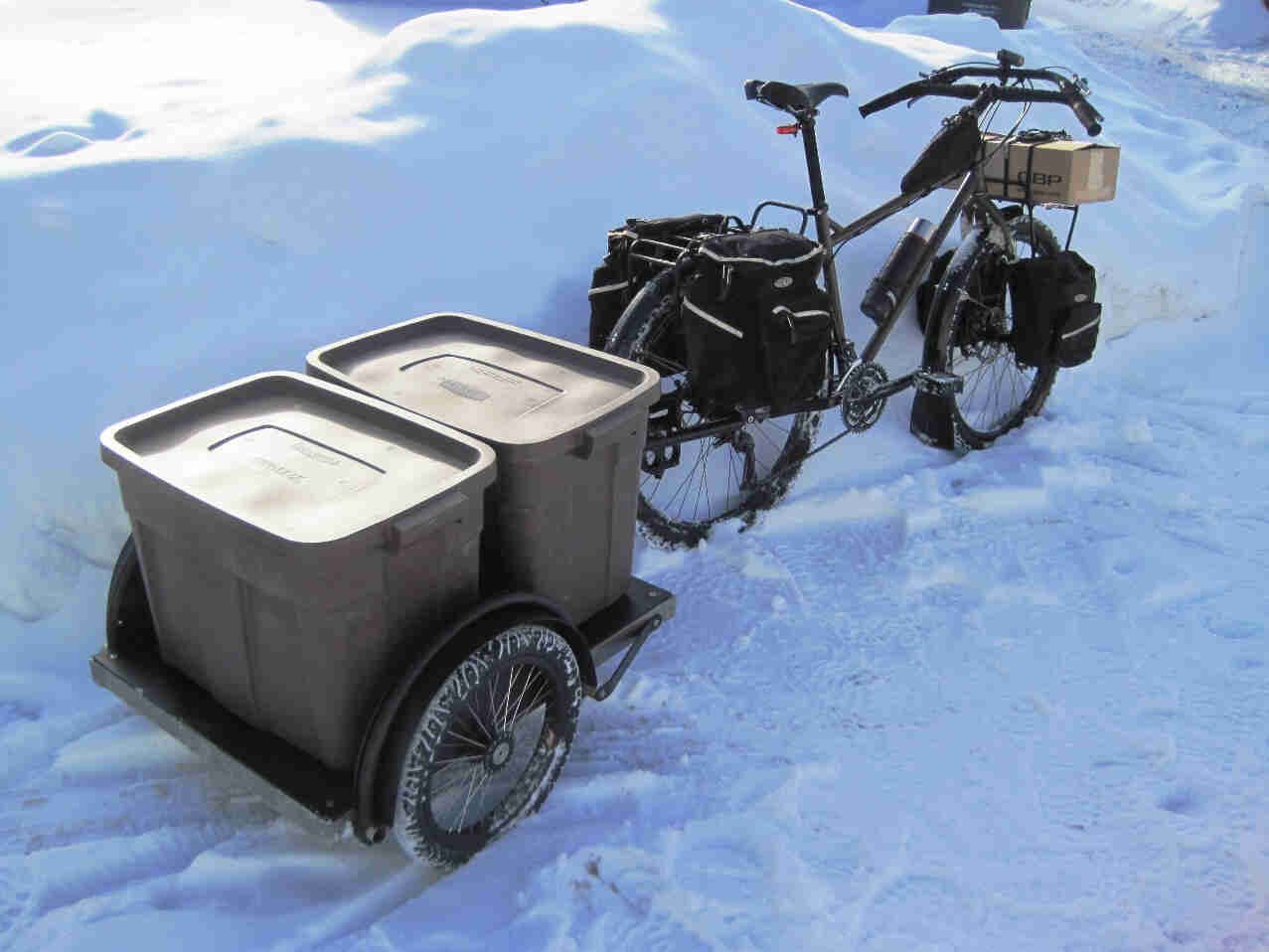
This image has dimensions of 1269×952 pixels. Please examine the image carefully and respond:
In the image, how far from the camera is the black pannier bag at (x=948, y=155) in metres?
3.82

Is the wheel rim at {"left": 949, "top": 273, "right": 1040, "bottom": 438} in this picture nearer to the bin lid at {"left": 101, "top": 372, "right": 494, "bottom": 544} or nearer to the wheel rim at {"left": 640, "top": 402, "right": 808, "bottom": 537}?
the wheel rim at {"left": 640, "top": 402, "right": 808, "bottom": 537}

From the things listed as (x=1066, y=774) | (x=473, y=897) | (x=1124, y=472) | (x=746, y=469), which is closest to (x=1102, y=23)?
(x=1124, y=472)

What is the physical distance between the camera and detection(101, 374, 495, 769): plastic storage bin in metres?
1.93

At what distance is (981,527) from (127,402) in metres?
2.71

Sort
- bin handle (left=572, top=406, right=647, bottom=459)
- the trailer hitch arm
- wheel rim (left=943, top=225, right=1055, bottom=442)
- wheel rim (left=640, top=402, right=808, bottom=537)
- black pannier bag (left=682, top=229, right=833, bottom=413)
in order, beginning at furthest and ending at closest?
1. wheel rim (left=943, top=225, right=1055, bottom=442)
2. wheel rim (left=640, top=402, right=808, bottom=537)
3. black pannier bag (left=682, top=229, right=833, bottom=413)
4. the trailer hitch arm
5. bin handle (left=572, top=406, right=647, bottom=459)

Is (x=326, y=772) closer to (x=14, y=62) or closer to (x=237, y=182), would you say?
(x=237, y=182)

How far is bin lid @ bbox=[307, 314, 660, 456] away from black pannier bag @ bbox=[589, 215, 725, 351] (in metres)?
0.58

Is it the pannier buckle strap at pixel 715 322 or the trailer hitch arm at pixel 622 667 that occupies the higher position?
the pannier buckle strap at pixel 715 322

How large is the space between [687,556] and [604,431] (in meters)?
1.20

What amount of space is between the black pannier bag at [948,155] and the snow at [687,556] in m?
0.51

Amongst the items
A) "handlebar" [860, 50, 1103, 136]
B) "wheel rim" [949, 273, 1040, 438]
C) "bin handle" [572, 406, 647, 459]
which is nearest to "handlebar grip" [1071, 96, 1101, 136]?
"handlebar" [860, 50, 1103, 136]

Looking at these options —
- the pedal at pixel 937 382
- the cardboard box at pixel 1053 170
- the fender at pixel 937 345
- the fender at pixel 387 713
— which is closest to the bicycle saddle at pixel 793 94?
the cardboard box at pixel 1053 170

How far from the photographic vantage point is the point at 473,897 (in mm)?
2230

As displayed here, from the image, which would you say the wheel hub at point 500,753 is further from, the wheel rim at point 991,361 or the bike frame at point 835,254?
the wheel rim at point 991,361
